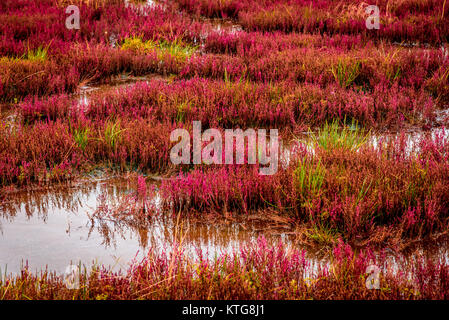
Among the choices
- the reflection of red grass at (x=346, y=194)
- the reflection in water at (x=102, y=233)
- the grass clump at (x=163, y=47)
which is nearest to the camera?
the reflection in water at (x=102, y=233)

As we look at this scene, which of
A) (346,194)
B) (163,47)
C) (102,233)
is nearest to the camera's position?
(346,194)

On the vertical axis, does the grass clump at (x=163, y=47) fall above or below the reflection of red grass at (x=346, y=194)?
above

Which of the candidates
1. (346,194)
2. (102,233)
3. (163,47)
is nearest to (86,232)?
(102,233)

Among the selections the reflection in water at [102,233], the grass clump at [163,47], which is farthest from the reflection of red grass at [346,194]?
the grass clump at [163,47]

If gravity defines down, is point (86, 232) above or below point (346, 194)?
below

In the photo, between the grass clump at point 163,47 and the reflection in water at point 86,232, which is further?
the grass clump at point 163,47

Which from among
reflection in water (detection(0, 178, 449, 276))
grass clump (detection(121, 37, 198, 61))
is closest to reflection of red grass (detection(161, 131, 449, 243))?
reflection in water (detection(0, 178, 449, 276))

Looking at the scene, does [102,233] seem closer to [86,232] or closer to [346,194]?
[86,232]

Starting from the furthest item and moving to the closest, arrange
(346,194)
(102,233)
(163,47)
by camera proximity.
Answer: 1. (163,47)
2. (102,233)
3. (346,194)

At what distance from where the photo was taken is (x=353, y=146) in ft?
15.9

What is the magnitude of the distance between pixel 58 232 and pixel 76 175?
1.02m

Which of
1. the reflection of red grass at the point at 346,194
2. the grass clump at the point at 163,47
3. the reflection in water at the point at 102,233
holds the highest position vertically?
the grass clump at the point at 163,47

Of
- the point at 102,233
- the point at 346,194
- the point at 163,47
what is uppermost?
the point at 163,47

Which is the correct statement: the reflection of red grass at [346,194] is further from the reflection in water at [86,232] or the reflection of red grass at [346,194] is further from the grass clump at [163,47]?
the grass clump at [163,47]
